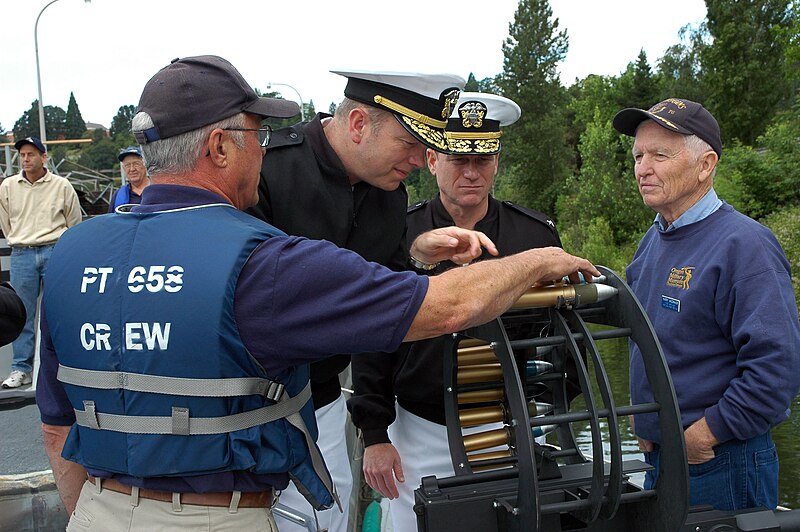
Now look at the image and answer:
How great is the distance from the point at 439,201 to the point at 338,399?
1.12 m

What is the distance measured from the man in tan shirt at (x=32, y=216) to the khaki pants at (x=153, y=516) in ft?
17.7

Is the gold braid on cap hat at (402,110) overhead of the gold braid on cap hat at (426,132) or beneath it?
overhead

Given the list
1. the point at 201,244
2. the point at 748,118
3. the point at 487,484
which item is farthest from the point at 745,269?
the point at 748,118

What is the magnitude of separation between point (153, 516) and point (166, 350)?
1.58 ft

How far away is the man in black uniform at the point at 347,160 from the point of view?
273 cm

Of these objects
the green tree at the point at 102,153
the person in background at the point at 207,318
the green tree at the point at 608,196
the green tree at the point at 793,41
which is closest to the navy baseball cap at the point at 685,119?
the person in background at the point at 207,318

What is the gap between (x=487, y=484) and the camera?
→ 195cm

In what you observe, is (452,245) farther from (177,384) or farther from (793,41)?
(793,41)

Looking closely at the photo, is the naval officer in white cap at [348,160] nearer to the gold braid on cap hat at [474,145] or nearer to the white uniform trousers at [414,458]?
the gold braid on cap hat at [474,145]

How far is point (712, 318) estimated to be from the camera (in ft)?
9.27

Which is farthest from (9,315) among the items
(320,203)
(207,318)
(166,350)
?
(320,203)

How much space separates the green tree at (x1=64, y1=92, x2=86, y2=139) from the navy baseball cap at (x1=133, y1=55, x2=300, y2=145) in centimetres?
9531

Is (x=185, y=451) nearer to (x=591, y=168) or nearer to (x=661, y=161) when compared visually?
(x=661, y=161)

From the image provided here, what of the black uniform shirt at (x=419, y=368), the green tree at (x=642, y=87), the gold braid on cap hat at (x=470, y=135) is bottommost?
the black uniform shirt at (x=419, y=368)
